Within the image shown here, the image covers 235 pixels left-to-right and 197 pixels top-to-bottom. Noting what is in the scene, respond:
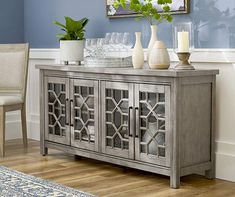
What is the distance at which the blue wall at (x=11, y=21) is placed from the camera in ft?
16.7

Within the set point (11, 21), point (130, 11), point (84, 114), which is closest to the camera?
point (84, 114)

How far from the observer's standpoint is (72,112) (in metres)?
4.02

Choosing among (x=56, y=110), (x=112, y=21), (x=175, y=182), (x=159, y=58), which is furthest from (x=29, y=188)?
(x=112, y=21)

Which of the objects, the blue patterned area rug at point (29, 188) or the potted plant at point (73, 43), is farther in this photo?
the potted plant at point (73, 43)

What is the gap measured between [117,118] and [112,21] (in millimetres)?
991

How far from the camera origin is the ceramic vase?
344 centimetres

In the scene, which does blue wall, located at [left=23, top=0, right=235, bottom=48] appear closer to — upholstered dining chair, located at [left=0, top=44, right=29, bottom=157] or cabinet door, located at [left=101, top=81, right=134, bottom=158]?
upholstered dining chair, located at [left=0, top=44, right=29, bottom=157]

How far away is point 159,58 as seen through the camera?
11.3 ft

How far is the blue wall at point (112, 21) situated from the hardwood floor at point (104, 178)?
0.91 meters

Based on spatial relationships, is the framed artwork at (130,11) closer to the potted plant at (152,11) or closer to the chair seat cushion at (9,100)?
the potted plant at (152,11)

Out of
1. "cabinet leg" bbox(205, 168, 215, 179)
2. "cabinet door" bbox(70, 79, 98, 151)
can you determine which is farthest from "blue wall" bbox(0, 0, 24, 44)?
"cabinet leg" bbox(205, 168, 215, 179)

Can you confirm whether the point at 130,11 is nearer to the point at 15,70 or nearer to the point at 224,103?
the point at 224,103

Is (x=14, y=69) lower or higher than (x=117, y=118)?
higher

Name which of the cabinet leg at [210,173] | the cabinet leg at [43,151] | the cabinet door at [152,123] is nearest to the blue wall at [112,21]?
the cabinet door at [152,123]
